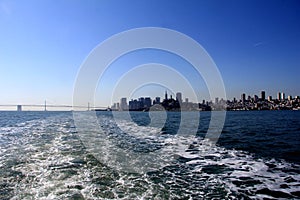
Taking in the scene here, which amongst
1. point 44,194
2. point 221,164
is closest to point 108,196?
point 44,194

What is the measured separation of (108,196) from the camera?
770 cm

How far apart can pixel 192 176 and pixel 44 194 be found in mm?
5796

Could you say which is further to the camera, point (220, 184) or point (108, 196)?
point (220, 184)

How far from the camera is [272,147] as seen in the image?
669 inches

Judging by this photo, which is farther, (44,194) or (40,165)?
(40,165)

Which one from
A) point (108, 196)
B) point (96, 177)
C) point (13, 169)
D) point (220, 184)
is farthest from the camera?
point (13, 169)

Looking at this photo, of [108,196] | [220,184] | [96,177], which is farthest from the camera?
[96,177]

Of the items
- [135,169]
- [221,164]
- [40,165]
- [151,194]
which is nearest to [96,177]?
[135,169]

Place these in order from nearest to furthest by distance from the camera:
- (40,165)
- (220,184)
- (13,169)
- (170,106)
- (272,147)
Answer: (220,184) → (13,169) → (40,165) → (272,147) → (170,106)

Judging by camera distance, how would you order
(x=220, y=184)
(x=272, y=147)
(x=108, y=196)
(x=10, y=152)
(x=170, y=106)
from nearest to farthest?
(x=108, y=196), (x=220, y=184), (x=10, y=152), (x=272, y=147), (x=170, y=106)

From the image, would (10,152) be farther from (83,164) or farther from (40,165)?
(83,164)

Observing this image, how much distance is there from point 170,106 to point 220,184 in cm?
9028

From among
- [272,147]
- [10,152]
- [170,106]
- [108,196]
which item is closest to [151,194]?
[108,196]

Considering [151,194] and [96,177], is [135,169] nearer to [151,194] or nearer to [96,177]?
[96,177]
